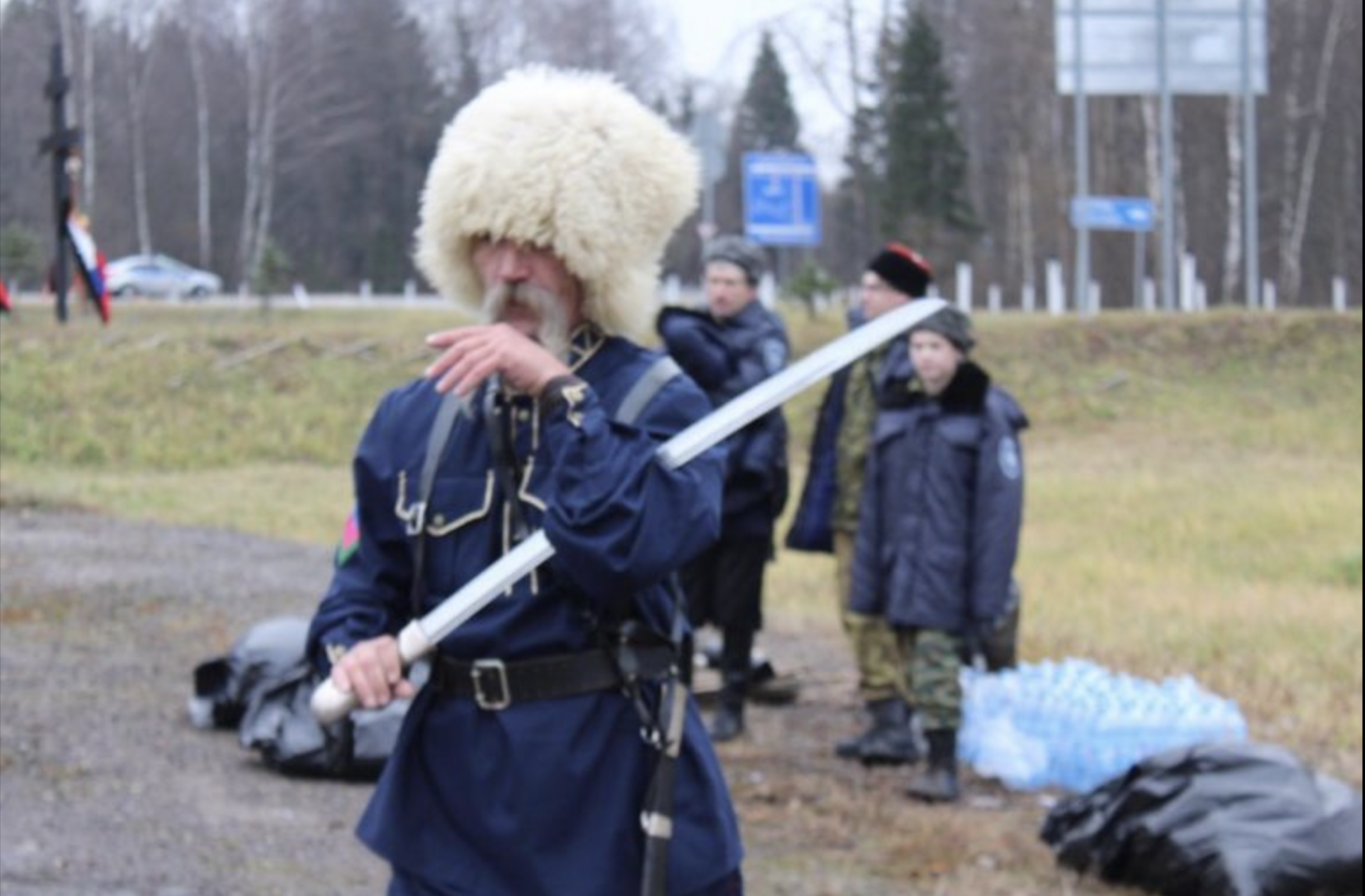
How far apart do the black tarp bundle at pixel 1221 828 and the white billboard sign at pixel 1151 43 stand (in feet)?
92.9

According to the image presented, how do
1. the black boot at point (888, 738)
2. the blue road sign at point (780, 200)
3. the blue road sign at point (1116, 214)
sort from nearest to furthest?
1. the black boot at point (888, 738)
2. the blue road sign at point (780, 200)
3. the blue road sign at point (1116, 214)

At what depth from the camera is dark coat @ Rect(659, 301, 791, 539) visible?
829 cm

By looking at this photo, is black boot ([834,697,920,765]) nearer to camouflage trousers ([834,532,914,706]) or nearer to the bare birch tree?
camouflage trousers ([834,532,914,706])

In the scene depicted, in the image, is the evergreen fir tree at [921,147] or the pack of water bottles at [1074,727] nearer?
the pack of water bottles at [1074,727]

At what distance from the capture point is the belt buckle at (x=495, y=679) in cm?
320

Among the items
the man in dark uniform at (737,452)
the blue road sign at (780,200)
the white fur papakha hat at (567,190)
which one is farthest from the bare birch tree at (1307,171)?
the white fur papakha hat at (567,190)

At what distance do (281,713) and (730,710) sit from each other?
2067 millimetres

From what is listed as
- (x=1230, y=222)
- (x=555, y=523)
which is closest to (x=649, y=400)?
(x=555, y=523)

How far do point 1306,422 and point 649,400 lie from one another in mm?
26502

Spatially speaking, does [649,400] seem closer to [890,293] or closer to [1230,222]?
[890,293]

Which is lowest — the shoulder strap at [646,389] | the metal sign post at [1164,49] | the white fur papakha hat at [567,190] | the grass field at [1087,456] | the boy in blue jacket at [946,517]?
the grass field at [1087,456]

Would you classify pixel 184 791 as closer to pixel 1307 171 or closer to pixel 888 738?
pixel 888 738

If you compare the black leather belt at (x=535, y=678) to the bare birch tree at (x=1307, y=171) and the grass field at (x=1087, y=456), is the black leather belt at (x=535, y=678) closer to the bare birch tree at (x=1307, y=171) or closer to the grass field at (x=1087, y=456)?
the grass field at (x=1087, y=456)

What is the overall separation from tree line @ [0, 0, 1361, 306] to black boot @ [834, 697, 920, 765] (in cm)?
308
